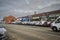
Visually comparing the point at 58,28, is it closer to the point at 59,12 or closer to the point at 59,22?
the point at 59,22

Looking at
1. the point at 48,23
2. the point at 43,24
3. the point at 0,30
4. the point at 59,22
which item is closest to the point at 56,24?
the point at 59,22

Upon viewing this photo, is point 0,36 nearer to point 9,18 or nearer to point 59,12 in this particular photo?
point 59,12

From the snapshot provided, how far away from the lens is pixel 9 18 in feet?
373

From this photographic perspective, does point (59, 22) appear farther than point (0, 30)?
Yes

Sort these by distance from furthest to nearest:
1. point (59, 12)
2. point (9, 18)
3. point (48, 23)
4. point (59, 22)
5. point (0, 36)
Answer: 1. point (9, 18)
2. point (59, 12)
3. point (48, 23)
4. point (59, 22)
5. point (0, 36)

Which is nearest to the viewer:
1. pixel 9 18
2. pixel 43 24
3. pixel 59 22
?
pixel 59 22

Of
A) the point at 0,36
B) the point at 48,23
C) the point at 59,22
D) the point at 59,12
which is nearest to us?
the point at 0,36

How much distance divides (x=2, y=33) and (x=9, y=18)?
101 m

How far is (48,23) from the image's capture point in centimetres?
4400

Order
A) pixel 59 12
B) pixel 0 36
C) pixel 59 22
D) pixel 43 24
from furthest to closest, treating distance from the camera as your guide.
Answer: pixel 59 12, pixel 43 24, pixel 59 22, pixel 0 36

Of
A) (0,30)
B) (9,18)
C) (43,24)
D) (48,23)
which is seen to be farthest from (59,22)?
(9,18)

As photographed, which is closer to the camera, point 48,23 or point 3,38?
point 3,38

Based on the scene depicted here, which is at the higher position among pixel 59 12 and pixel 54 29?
pixel 59 12

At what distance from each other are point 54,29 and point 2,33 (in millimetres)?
14537
